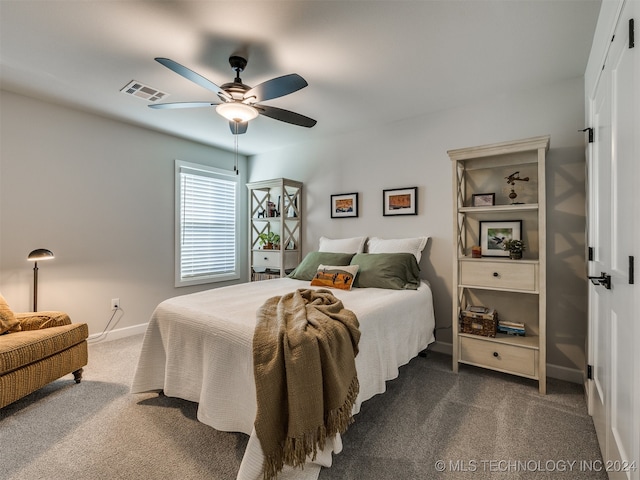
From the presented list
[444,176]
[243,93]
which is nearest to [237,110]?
[243,93]

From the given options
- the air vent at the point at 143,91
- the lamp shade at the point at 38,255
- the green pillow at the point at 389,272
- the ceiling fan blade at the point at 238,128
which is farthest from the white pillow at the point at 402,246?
the lamp shade at the point at 38,255

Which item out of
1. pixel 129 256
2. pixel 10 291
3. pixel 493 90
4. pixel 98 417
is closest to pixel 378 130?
pixel 493 90

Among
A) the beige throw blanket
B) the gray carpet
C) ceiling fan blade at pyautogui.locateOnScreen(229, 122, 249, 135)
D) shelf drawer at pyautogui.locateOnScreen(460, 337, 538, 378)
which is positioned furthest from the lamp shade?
shelf drawer at pyautogui.locateOnScreen(460, 337, 538, 378)

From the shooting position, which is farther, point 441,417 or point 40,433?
point 441,417

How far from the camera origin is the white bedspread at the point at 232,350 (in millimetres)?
1617

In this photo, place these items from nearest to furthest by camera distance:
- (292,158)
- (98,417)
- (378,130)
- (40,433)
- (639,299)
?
(639,299) < (40,433) < (98,417) < (378,130) < (292,158)

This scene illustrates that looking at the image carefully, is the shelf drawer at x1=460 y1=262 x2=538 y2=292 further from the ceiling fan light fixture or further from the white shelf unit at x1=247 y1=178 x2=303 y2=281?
the white shelf unit at x1=247 y1=178 x2=303 y2=281

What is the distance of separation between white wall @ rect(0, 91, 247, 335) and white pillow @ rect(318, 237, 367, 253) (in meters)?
2.12

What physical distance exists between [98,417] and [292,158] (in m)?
3.57

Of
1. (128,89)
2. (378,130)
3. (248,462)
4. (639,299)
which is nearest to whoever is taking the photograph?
(639,299)

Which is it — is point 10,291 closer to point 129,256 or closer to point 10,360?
point 129,256

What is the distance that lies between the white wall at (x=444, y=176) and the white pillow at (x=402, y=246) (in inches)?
5.7

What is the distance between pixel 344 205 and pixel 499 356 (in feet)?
7.58

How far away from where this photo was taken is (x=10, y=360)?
78.7 inches
